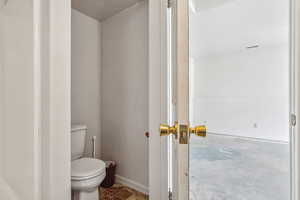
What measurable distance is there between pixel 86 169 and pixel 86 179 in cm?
10

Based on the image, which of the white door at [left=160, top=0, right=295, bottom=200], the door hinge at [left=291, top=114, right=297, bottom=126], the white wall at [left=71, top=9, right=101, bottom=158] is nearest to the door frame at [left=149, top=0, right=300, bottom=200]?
the white door at [left=160, top=0, right=295, bottom=200]

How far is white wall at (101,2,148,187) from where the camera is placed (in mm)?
1751

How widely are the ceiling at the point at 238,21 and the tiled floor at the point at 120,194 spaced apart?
2.33m

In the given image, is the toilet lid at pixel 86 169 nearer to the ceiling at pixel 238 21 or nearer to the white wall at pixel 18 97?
the white wall at pixel 18 97

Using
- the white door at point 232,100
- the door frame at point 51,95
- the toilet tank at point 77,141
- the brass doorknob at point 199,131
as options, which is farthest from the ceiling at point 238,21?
the toilet tank at point 77,141

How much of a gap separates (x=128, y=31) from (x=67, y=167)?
1.60 metres

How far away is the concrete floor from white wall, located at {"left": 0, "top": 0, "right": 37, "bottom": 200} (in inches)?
61.9

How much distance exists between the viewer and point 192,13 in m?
2.08

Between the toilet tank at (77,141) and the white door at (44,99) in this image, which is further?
the toilet tank at (77,141)

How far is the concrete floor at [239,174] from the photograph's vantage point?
1.71 metres

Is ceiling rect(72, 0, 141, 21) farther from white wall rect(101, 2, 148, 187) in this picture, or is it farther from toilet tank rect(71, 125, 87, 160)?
toilet tank rect(71, 125, 87, 160)

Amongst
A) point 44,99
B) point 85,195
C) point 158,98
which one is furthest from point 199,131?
point 85,195

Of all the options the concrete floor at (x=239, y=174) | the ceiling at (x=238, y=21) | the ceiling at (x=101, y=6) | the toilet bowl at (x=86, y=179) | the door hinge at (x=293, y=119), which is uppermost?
the ceiling at (x=238, y=21)

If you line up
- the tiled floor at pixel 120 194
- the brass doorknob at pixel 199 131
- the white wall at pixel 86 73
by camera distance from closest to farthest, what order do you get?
the brass doorknob at pixel 199 131
the tiled floor at pixel 120 194
the white wall at pixel 86 73
